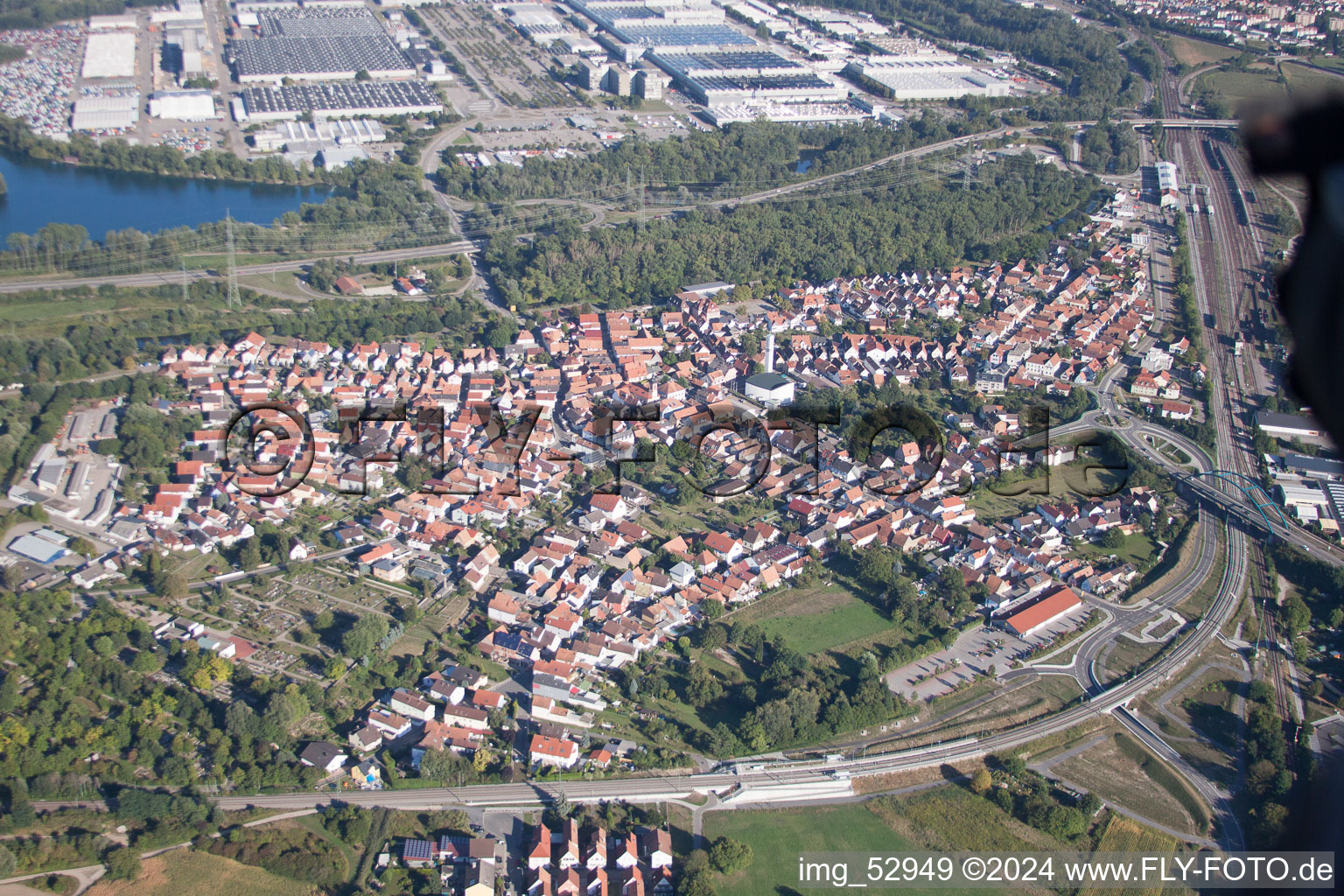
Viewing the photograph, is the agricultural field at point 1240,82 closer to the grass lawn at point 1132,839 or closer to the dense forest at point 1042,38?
the dense forest at point 1042,38

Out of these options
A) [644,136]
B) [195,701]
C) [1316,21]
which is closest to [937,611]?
[195,701]

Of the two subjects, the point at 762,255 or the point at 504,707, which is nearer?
the point at 504,707

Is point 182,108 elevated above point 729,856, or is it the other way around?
point 182,108

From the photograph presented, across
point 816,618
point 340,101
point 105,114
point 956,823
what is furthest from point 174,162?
point 956,823

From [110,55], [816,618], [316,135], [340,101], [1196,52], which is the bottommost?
[816,618]

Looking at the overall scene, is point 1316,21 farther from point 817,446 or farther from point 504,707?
point 504,707

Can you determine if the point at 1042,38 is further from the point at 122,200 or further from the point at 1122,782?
the point at 1122,782

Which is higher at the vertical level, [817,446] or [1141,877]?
[817,446]
